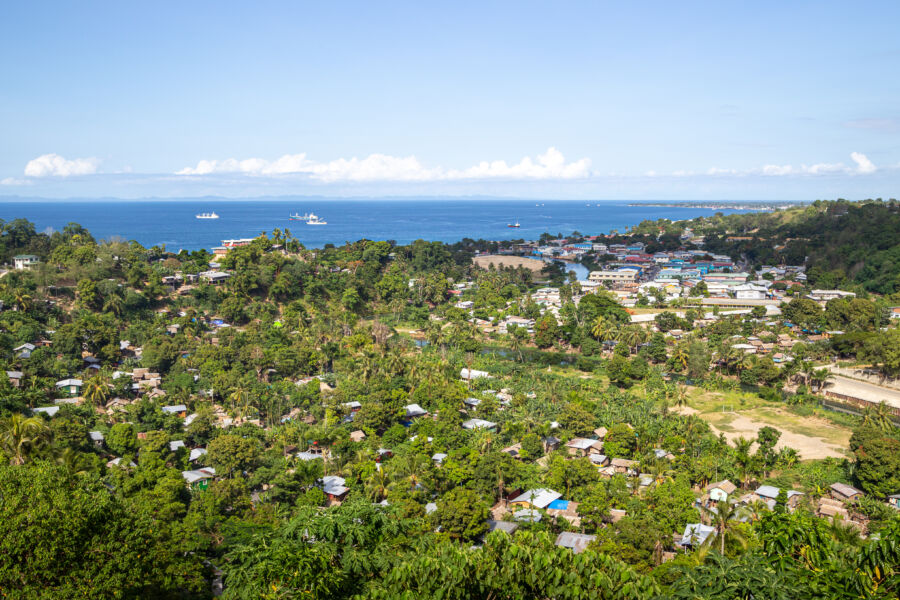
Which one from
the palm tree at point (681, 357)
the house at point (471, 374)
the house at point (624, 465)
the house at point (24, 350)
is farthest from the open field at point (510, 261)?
the house at point (624, 465)

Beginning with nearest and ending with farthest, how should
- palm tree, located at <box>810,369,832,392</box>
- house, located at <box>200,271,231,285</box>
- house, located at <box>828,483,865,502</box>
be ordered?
house, located at <box>828,483,865,502</box>, palm tree, located at <box>810,369,832,392</box>, house, located at <box>200,271,231,285</box>

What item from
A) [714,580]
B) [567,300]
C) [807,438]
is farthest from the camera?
[567,300]

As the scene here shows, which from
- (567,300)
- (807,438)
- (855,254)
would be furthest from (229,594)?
(855,254)

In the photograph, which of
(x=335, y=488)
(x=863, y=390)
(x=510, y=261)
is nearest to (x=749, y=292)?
(x=863, y=390)

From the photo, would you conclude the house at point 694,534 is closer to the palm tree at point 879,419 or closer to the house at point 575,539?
the house at point 575,539

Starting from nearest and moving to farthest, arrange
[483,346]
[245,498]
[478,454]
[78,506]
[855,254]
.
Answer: [78,506]
[245,498]
[478,454]
[483,346]
[855,254]

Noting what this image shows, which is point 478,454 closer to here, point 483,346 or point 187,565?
point 187,565

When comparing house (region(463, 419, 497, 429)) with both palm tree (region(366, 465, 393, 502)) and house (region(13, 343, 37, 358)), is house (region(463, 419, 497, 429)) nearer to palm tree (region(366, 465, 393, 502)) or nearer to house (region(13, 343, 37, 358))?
palm tree (region(366, 465, 393, 502))

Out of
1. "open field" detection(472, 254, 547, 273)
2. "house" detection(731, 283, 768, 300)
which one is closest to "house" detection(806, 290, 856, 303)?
"house" detection(731, 283, 768, 300)
